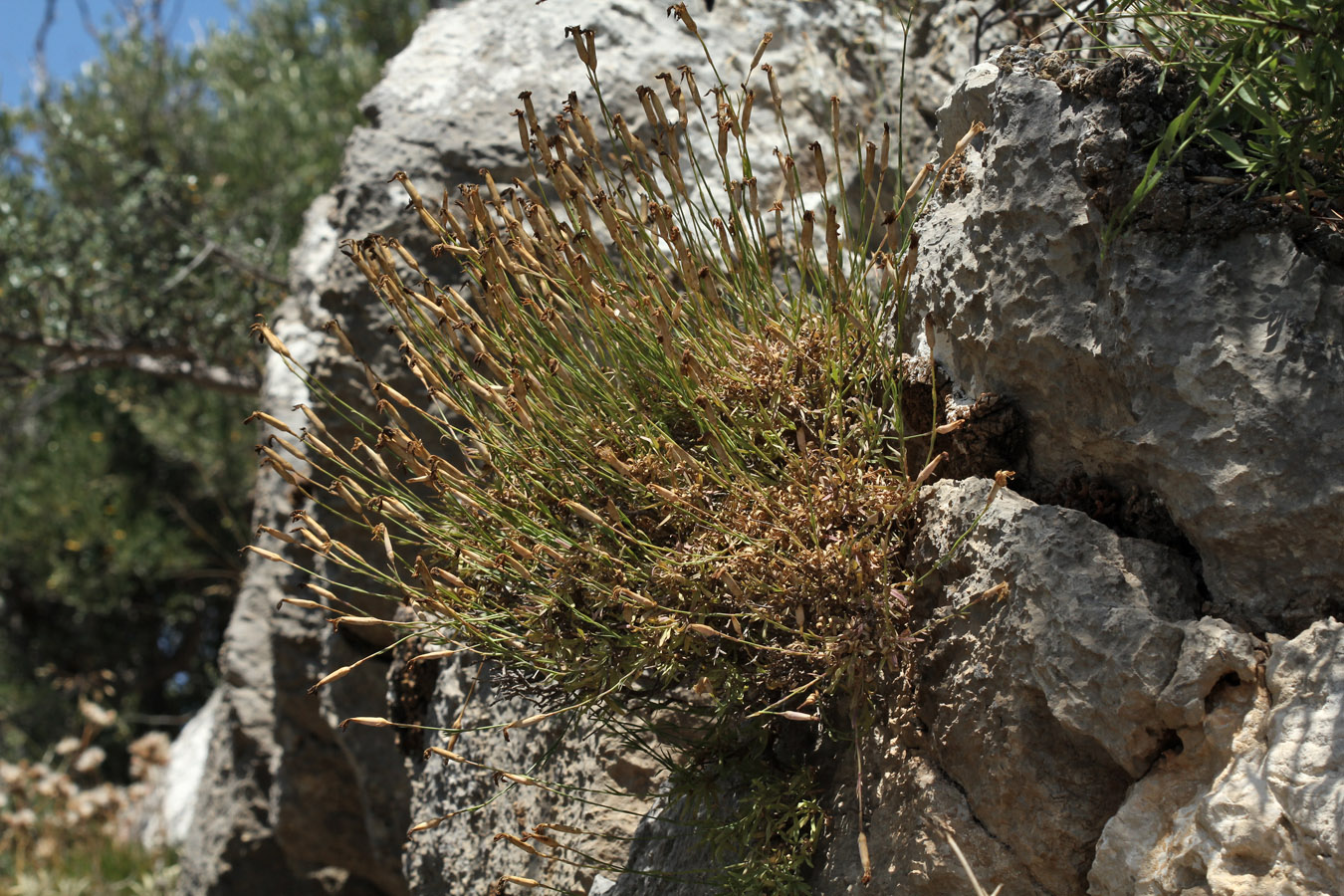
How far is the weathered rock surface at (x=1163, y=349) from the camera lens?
154 cm

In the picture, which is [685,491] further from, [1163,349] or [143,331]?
[143,331]

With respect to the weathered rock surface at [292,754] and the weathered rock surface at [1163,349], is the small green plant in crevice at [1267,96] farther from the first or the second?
the weathered rock surface at [292,754]

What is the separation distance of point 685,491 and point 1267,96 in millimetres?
1158

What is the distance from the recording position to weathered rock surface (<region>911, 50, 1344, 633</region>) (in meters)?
1.54

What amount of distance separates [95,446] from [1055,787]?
27.9 ft

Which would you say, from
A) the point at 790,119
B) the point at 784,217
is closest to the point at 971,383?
the point at 784,217

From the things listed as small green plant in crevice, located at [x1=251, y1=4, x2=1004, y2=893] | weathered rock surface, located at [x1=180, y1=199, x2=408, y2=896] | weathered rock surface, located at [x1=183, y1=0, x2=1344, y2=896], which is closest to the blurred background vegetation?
weathered rock surface, located at [x1=180, y1=199, x2=408, y2=896]

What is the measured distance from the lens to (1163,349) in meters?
1.66

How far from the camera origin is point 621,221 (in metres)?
2.29

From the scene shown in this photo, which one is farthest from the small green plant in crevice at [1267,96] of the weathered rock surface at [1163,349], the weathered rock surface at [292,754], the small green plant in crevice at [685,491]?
the weathered rock surface at [292,754]

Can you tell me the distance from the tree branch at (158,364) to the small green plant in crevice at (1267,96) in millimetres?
5618

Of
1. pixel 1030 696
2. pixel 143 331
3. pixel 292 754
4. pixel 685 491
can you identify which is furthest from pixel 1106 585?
pixel 143 331

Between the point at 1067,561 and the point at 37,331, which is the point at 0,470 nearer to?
the point at 37,331

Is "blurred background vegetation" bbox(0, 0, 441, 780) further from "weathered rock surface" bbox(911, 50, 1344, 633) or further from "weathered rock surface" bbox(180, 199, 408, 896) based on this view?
"weathered rock surface" bbox(911, 50, 1344, 633)
